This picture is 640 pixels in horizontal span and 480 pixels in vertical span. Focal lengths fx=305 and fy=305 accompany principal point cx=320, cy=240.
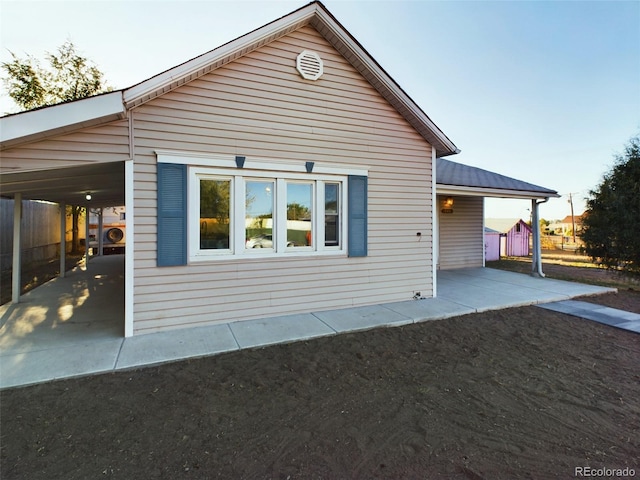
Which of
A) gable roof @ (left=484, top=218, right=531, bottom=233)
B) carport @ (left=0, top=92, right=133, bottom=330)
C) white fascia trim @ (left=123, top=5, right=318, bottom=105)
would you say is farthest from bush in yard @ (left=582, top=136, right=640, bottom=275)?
carport @ (left=0, top=92, right=133, bottom=330)

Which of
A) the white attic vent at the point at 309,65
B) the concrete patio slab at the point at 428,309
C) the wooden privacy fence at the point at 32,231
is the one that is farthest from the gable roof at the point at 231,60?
the wooden privacy fence at the point at 32,231

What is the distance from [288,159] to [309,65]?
1.76 metres

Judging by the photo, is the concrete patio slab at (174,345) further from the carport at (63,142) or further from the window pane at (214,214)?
the window pane at (214,214)

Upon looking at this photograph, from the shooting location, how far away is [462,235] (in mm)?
11133

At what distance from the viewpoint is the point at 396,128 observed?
6.37 m

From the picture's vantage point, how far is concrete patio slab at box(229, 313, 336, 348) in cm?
438

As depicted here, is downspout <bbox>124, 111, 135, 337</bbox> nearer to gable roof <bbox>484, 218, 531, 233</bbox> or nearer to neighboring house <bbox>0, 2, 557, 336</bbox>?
neighboring house <bbox>0, 2, 557, 336</bbox>

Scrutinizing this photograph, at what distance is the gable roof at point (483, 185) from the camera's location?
8172 millimetres

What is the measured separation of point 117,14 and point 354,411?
10.5 meters

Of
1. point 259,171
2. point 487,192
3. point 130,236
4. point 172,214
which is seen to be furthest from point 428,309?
point 130,236

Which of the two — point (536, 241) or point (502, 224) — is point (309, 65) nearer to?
point (536, 241)

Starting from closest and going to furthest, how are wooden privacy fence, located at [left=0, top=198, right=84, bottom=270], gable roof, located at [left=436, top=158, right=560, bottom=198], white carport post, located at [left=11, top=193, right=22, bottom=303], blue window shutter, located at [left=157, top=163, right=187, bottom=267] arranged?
blue window shutter, located at [left=157, top=163, right=187, bottom=267]
white carport post, located at [left=11, top=193, right=22, bottom=303]
gable roof, located at [left=436, top=158, right=560, bottom=198]
wooden privacy fence, located at [left=0, top=198, right=84, bottom=270]

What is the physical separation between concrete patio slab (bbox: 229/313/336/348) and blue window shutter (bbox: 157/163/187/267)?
142 centimetres

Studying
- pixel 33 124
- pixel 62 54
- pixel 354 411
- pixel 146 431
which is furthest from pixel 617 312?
pixel 62 54
